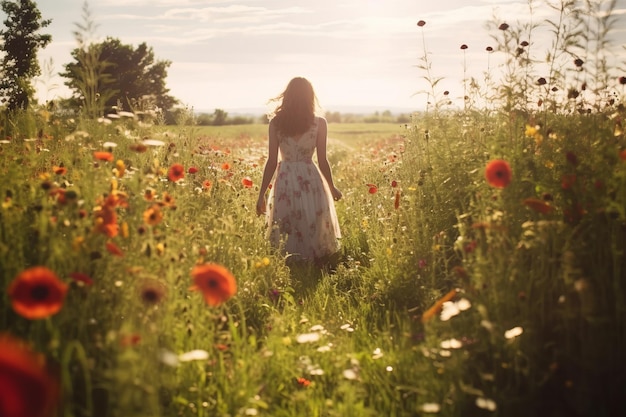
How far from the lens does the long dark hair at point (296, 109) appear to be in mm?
5496

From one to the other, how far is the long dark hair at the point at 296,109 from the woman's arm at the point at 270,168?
0.09 metres

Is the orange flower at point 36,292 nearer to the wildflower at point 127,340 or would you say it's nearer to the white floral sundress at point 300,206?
the wildflower at point 127,340

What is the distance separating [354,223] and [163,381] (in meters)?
4.41

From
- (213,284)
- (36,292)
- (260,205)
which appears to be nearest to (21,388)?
(36,292)

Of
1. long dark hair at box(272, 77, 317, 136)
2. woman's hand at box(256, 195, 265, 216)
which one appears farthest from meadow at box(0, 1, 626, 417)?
long dark hair at box(272, 77, 317, 136)

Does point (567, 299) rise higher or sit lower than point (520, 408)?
higher

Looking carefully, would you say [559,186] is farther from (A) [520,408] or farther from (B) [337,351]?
(B) [337,351]

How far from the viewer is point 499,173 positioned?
2.78 meters

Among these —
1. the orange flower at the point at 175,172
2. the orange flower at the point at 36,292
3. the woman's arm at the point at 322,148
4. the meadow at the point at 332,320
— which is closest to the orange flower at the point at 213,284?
the meadow at the point at 332,320

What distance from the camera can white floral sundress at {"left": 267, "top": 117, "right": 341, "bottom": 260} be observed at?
581 cm

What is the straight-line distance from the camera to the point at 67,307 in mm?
2512

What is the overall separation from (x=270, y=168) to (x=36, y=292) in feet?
12.9

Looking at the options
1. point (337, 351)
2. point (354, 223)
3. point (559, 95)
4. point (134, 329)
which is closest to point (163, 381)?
point (134, 329)

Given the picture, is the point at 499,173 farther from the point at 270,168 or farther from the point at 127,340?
the point at 270,168
